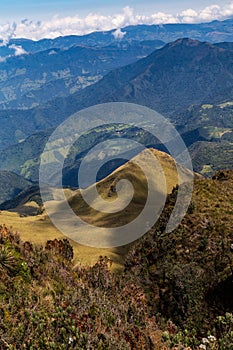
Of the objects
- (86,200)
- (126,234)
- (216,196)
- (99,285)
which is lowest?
(86,200)

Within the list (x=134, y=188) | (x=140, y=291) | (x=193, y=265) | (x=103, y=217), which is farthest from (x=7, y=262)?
(x=134, y=188)

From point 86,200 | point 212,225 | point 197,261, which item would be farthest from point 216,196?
point 86,200

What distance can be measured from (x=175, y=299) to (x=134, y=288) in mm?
5593

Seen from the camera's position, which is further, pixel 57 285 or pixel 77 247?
pixel 77 247

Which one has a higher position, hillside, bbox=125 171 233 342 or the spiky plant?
the spiky plant

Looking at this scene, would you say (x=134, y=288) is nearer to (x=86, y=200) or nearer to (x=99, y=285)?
(x=99, y=285)

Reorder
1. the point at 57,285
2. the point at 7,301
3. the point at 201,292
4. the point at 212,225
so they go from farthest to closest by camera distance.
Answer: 1. the point at 212,225
2. the point at 201,292
3. the point at 57,285
4. the point at 7,301


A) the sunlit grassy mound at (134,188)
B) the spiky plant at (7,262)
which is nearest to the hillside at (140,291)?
the spiky plant at (7,262)

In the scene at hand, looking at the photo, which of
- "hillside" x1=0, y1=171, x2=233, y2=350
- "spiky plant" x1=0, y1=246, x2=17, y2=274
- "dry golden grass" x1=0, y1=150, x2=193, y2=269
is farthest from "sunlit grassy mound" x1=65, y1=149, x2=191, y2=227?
"spiky plant" x1=0, y1=246, x2=17, y2=274

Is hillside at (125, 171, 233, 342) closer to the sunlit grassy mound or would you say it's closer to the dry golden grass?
the dry golden grass

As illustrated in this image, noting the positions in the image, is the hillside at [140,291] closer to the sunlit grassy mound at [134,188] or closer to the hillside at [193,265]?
the hillside at [193,265]

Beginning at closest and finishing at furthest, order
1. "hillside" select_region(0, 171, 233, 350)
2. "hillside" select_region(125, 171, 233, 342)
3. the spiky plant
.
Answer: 1. "hillside" select_region(0, 171, 233, 350)
2. the spiky plant
3. "hillside" select_region(125, 171, 233, 342)

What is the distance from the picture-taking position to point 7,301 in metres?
17.3

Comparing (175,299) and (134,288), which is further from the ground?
(134,288)
